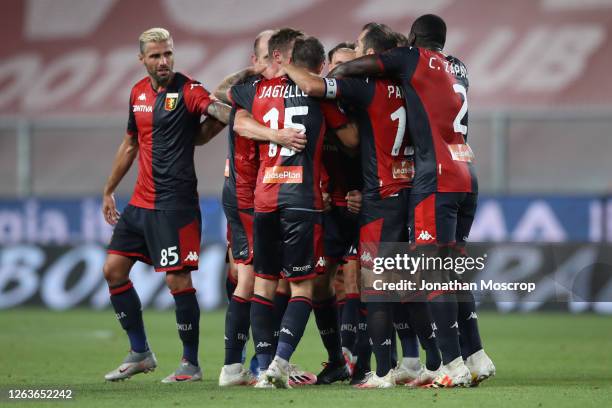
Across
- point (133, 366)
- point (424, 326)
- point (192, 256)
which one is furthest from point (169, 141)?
point (424, 326)

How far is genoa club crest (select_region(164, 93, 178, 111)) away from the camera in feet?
29.4

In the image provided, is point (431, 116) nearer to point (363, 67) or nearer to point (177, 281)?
point (363, 67)

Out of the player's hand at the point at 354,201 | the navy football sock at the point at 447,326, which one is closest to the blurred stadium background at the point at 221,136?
the player's hand at the point at 354,201

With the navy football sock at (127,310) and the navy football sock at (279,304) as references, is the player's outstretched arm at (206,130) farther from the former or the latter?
the navy football sock at (279,304)

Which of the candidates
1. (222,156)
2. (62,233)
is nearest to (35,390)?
(62,233)

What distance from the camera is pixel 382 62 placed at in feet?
25.4

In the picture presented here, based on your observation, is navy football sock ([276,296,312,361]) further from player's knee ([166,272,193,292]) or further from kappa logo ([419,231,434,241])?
player's knee ([166,272,193,292])

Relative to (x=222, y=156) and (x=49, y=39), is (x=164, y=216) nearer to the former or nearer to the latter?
(x=222, y=156)

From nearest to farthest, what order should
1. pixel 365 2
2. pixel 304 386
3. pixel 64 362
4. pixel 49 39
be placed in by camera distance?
1. pixel 304 386
2. pixel 64 362
3. pixel 365 2
4. pixel 49 39

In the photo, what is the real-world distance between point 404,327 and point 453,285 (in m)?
0.72

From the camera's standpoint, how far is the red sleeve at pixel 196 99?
350 inches

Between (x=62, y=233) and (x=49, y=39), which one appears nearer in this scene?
(x=62, y=233)

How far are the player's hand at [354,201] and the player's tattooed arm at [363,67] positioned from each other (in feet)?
3.01

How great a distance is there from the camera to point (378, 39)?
812 cm
